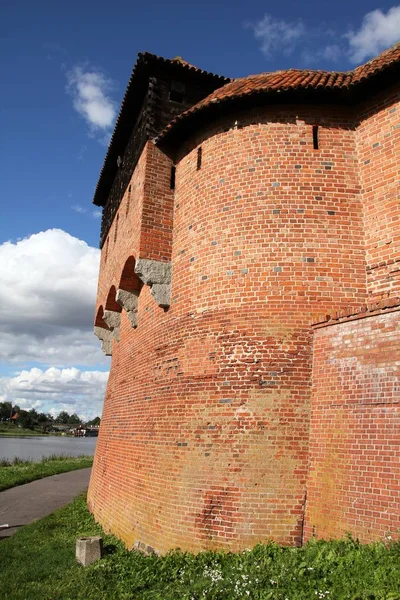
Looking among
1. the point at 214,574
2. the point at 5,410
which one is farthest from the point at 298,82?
the point at 5,410

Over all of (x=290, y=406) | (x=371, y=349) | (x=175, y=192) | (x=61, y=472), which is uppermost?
(x=175, y=192)

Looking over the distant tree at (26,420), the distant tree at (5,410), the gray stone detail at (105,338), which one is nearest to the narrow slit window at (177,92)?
the gray stone detail at (105,338)

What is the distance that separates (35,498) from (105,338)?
5.92 metres

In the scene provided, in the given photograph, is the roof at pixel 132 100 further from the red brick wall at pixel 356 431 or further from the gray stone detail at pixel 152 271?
the red brick wall at pixel 356 431

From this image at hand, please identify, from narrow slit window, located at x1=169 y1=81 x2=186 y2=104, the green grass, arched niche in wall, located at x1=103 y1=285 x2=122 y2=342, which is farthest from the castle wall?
the green grass

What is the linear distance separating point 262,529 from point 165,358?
131 inches

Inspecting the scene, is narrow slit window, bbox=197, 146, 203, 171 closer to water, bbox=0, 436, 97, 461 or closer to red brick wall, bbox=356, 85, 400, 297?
red brick wall, bbox=356, 85, 400, 297

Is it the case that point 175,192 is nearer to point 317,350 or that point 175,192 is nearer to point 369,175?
point 369,175

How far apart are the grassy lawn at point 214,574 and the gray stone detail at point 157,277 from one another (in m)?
4.17

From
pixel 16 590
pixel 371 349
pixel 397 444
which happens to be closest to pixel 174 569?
pixel 16 590

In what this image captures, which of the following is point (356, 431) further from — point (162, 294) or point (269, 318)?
point (162, 294)

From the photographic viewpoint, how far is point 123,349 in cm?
1220

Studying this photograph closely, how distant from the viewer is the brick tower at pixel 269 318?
20.2 ft

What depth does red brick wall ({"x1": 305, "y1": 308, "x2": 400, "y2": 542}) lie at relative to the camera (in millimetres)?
5523
